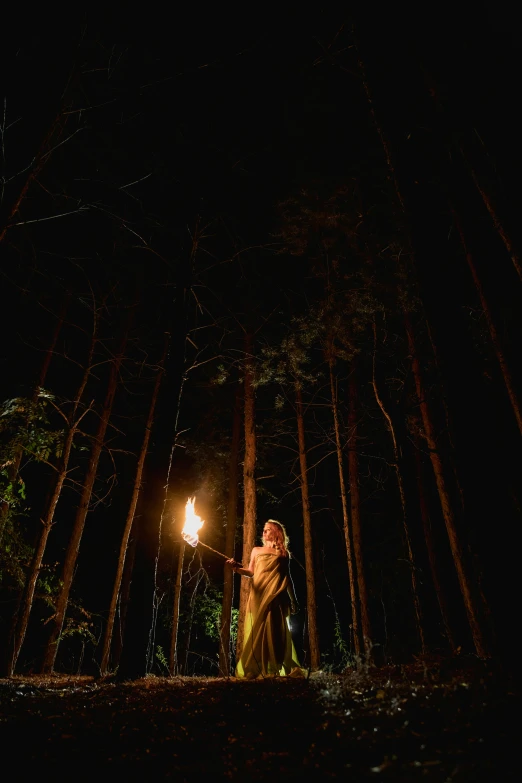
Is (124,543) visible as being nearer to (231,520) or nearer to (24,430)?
(231,520)

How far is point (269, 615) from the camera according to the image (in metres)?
7.66

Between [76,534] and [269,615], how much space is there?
7.37 metres

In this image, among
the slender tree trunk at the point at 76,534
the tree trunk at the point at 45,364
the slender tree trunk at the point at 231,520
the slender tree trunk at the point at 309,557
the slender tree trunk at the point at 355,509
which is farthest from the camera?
the slender tree trunk at the point at 231,520

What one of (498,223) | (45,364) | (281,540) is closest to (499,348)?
(498,223)

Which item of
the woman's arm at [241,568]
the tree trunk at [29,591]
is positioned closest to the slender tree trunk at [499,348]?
the woman's arm at [241,568]

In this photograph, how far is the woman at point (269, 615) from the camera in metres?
7.46

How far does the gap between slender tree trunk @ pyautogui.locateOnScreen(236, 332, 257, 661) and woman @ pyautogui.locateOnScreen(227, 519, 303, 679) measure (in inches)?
89.4

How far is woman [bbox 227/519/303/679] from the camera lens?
746 centimetres

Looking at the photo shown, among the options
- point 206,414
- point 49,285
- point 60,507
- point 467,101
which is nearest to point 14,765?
point 467,101

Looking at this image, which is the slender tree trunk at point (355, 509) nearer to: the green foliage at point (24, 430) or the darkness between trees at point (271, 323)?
the darkness between trees at point (271, 323)

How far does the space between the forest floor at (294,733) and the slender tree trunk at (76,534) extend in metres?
8.52

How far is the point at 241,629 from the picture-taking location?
10945 mm

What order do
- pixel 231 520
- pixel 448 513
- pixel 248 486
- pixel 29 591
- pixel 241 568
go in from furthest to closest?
pixel 231 520 → pixel 248 486 → pixel 448 513 → pixel 29 591 → pixel 241 568

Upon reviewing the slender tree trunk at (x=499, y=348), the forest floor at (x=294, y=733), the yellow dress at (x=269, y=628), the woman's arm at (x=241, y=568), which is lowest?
the forest floor at (x=294, y=733)
